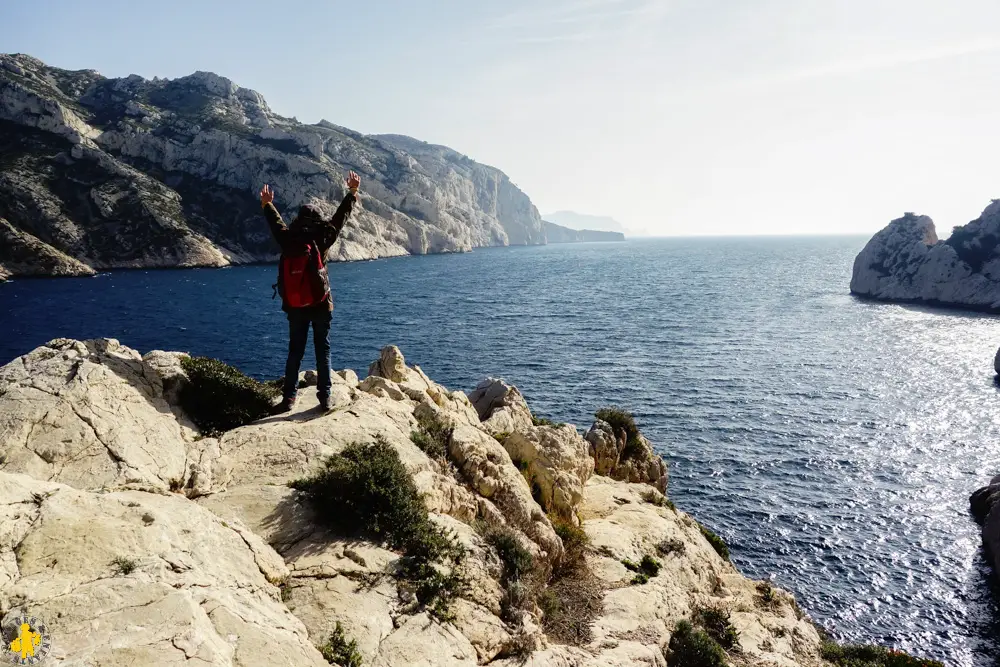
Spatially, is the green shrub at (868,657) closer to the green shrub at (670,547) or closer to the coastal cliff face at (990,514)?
the green shrub at (670,547)

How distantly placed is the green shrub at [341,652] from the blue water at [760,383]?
24.8 m

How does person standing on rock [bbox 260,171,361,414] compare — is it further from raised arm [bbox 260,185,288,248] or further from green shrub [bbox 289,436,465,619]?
green shrub [bbox 289,436,465,619]

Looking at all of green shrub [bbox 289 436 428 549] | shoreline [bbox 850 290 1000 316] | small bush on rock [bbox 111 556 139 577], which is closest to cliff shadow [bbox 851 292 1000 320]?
shoreline [bbox 850 290 1000 316]

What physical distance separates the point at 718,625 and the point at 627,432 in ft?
46.9

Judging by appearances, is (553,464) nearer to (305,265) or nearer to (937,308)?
(305,265)

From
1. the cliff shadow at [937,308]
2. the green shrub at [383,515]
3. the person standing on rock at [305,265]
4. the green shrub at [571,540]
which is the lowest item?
the green shrub at [571,540]

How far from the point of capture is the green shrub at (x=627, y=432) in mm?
28594

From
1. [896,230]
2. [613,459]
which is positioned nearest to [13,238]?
[613,459]

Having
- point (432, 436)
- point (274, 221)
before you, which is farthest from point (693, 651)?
point (274, 221)

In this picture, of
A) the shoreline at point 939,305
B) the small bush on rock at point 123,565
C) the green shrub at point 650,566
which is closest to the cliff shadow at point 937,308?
the shoreline at point 939,305

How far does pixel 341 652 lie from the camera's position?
747 centimetres

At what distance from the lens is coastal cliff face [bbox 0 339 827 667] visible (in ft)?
20.4

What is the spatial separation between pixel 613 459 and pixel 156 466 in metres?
21.5

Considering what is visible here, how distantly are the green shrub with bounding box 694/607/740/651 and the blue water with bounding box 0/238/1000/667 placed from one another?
12646mm
